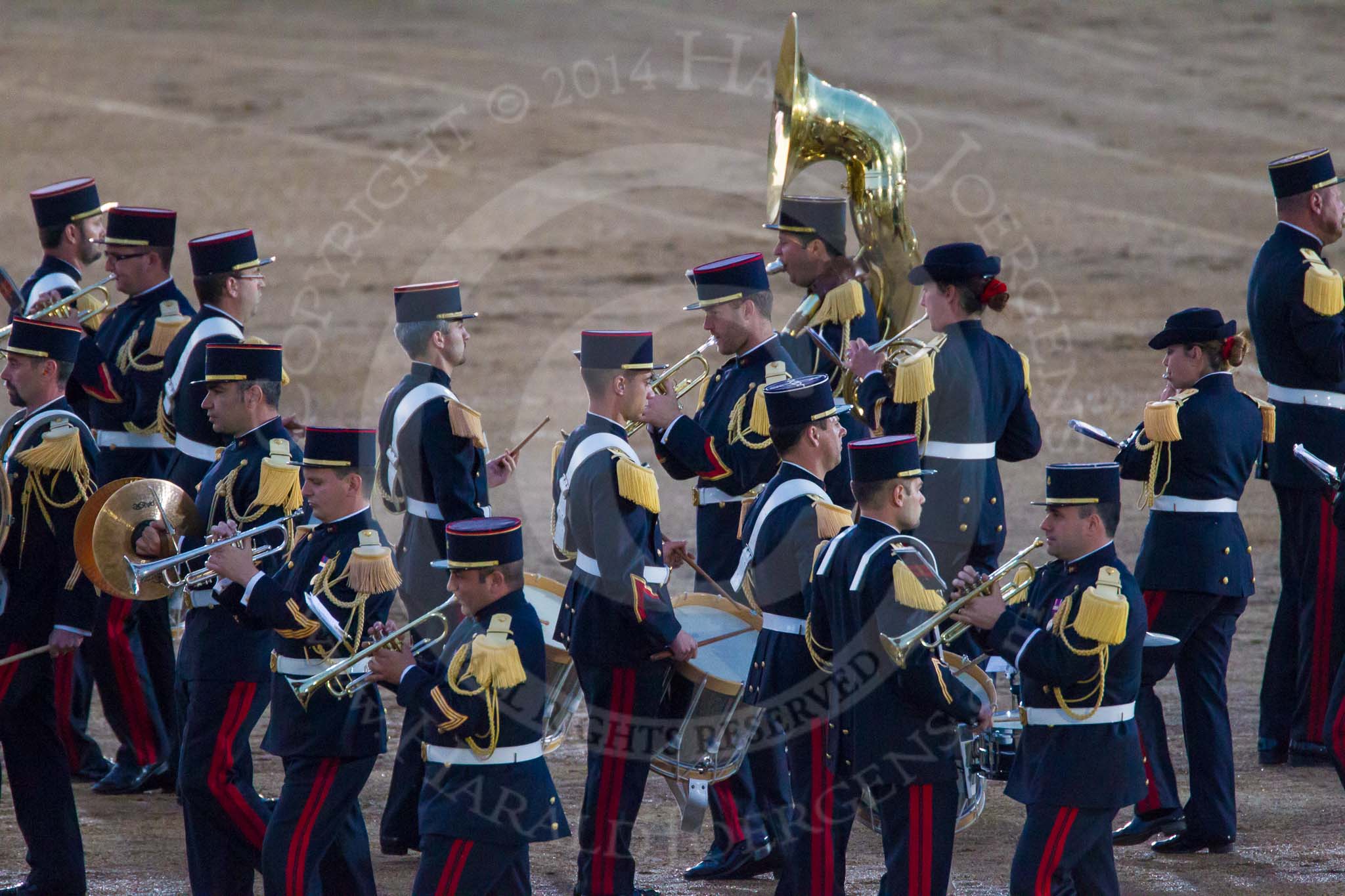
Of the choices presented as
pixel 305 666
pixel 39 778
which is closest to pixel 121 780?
pixel 39 778

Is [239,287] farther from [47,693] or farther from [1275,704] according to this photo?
[1275,704]

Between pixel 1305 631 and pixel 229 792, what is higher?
pixel 1305 631

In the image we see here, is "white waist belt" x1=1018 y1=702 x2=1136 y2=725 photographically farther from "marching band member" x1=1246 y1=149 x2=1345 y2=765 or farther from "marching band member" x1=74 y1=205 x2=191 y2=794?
"marching band member" x1=74 y1=205 x2=191 y2=794

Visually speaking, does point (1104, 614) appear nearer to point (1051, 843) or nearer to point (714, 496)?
point (1051, 843)

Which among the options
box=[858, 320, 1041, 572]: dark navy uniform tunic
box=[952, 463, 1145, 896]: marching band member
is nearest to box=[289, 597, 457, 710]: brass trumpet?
box=[952, 463, 1145, 896]: marching band member

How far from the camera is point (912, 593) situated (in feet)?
15.8

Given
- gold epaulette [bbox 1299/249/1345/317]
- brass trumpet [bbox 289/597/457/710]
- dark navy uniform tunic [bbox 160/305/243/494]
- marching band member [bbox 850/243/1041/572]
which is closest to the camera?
brass trumpet [bbox 289/597/457/710]

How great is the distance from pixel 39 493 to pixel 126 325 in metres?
1.59

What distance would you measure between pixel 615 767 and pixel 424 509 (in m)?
1.25

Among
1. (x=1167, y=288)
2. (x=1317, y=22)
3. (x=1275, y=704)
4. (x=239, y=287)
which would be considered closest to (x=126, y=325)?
(x=239, y=287)

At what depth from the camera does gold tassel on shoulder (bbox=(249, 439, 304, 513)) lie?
5543 millimetres

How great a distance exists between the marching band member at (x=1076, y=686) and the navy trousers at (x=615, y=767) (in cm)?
116

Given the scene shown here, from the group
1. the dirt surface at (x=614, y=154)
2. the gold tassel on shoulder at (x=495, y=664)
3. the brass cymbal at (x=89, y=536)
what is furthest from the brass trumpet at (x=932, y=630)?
the dirt surface at (x=614, y=154)

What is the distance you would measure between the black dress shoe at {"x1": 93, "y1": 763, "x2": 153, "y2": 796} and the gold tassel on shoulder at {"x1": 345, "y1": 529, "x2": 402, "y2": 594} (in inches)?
91.8
